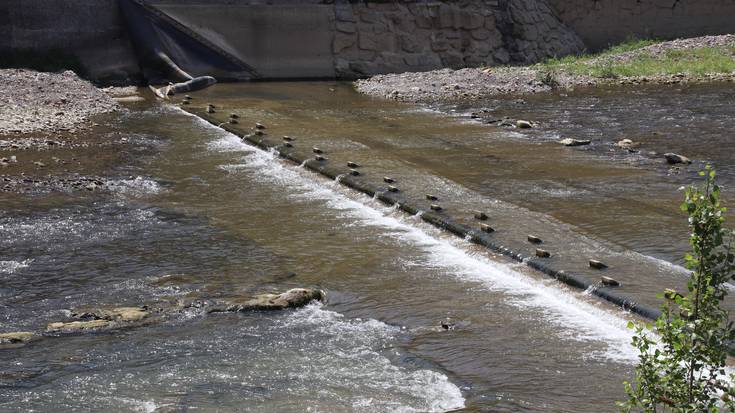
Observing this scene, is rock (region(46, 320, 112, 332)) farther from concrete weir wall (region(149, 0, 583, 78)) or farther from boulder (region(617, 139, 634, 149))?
concrete weir wall (region(149, 0, 583, 78))

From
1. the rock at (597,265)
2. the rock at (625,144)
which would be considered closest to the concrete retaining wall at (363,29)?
the rock at (625,144)

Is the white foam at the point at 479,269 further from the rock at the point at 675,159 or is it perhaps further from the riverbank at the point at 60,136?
the rock at the point at 675,159

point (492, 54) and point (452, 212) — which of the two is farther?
point (492, 54)

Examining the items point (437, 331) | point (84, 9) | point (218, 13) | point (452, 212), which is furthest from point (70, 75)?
point (437, 331)

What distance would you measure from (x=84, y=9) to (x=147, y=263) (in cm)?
1392

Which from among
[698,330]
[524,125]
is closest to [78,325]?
[698,330]

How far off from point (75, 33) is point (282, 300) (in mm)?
15326

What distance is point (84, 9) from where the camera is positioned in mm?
21484

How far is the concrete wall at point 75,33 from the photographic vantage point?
68.5 ft

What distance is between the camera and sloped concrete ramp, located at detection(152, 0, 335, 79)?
2192 cm

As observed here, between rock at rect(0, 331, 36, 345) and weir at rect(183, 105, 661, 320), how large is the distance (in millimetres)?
3965

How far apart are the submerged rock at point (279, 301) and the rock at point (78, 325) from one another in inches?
31.4

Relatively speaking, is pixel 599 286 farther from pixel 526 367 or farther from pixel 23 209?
pixel 23 209

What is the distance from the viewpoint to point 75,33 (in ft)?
70.3
